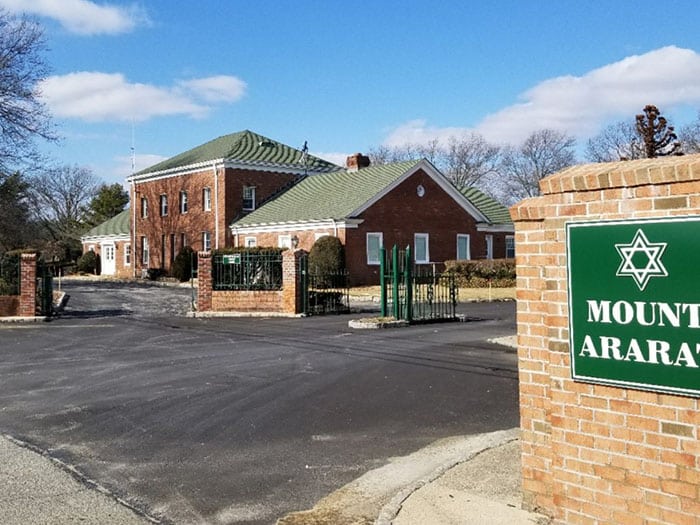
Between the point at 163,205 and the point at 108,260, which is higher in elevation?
the point at 163,205

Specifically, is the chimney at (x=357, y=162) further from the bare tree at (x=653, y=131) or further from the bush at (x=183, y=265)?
the bare tree at (x=653, y=131)

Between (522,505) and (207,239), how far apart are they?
1643 inches

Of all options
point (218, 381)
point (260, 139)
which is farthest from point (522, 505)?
point (260, 139)

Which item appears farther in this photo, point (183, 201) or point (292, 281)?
point (183, 201)

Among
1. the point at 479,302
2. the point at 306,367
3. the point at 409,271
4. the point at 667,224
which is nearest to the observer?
the point at 667,224

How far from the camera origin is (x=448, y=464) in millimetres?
6262

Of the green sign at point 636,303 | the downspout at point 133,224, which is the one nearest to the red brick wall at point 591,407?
the green sign at point 636,303

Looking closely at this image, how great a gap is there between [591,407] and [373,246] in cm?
3232

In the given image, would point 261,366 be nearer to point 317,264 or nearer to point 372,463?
point 372,463

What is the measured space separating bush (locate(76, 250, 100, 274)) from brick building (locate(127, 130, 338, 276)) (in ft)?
24.1

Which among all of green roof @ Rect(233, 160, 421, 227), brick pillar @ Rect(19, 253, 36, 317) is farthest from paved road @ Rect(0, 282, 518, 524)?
green roof @ Rect(233, 160, 421, 227)

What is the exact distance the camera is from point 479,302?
29.3 meters

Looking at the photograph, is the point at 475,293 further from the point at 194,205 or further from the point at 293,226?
the point at 194,205

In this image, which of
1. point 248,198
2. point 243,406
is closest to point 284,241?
point 248,198
